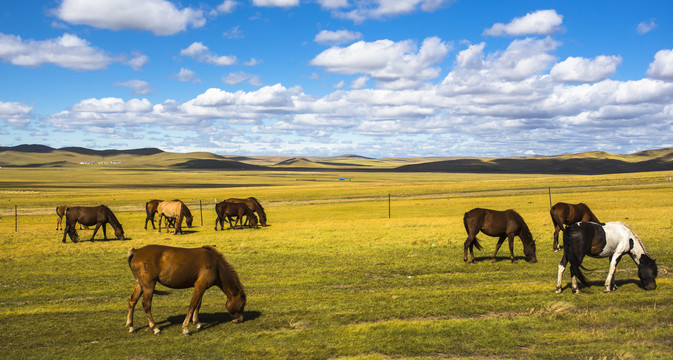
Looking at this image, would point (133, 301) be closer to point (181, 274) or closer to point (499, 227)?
point (181, 274)

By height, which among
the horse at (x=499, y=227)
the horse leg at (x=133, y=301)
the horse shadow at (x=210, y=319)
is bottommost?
the horse shadow at (x=210, y=319)

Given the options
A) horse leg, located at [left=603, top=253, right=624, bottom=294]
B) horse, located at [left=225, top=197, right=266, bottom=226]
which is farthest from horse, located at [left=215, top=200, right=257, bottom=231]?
horse leg, located at [left=603, top=253, right=624, bottom=294]

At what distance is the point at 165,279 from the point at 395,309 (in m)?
5.53

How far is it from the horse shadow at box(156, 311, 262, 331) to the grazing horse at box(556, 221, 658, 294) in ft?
26.8

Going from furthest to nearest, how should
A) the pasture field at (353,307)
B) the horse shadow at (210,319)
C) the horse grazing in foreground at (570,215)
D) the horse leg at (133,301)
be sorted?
the horse grazing in foreground at (570,215)
the horse shadow at (210,319)
the horse leg at (133,301)
the pasture field at (353,307)

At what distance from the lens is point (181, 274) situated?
420 inches

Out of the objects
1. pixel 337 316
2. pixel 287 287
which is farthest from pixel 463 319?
pixel 287 287

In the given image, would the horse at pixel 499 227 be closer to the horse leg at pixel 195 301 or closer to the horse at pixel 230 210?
the horse leg at pixel 195 301

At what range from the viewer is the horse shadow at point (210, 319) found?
11352mm

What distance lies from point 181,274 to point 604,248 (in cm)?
1088

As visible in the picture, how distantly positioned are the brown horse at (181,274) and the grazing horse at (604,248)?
28.6 feet

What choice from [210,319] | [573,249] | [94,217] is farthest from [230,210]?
[573,249]

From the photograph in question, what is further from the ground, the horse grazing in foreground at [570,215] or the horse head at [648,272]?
the horse grazing in foreground at [570,215]

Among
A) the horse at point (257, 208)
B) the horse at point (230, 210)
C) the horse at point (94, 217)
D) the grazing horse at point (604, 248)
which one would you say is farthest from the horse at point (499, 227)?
the horse at point (94, 217)
